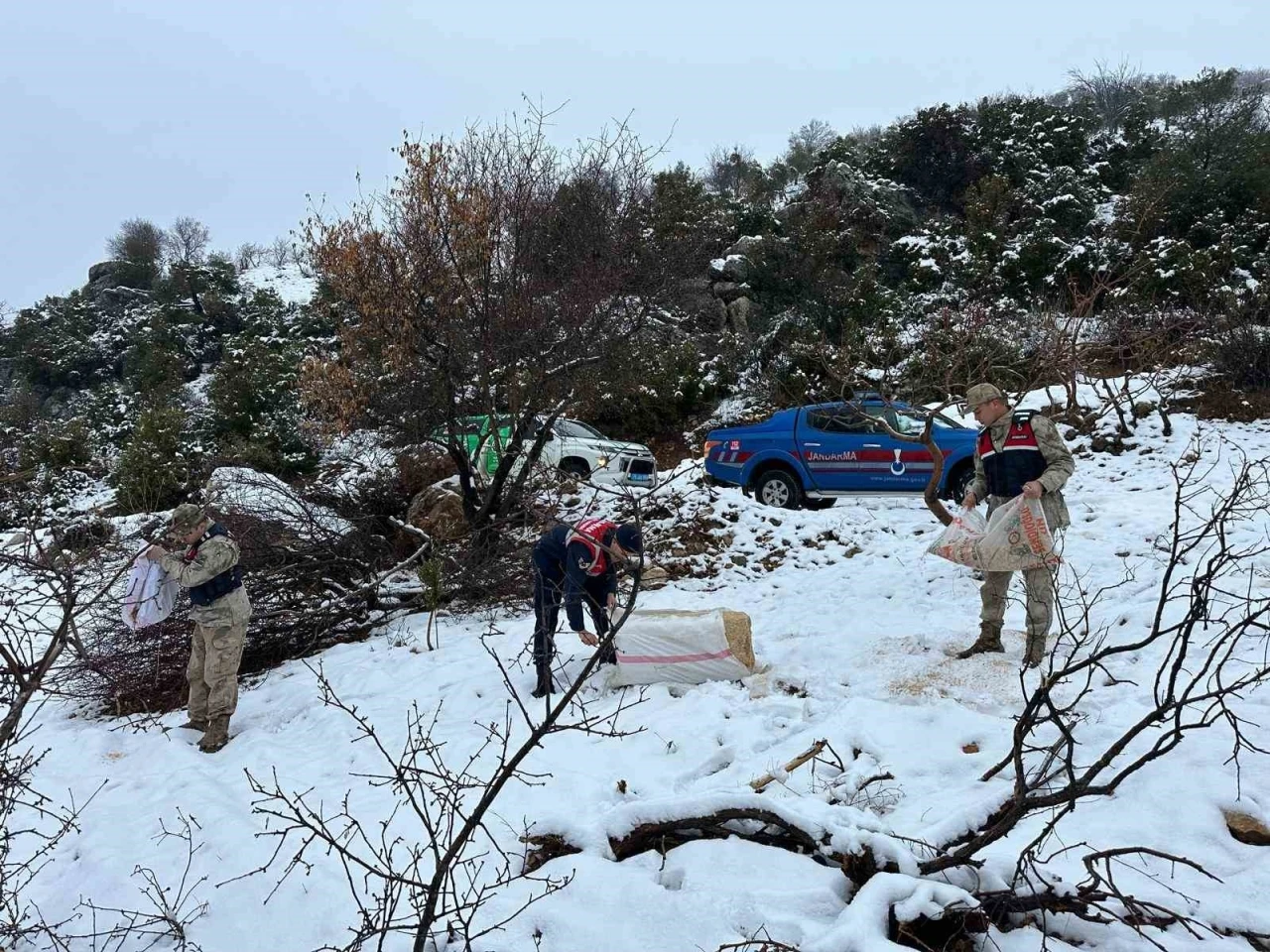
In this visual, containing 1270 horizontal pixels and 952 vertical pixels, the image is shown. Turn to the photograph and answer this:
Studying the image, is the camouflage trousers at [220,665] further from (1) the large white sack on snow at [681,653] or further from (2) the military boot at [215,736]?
(1) the large white sack on snow at [681,653]

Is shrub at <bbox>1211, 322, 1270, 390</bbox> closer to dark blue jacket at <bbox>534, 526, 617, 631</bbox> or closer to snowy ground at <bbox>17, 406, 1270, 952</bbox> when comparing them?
snowy ground at <bbox>17, 406, 1270, 952</bbox>

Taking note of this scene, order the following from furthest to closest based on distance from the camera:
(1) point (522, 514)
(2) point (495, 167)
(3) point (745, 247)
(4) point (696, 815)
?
(3) point (745, 247), (2) point (495, 167), (1) point (522, 514), (4) point (696, 815)

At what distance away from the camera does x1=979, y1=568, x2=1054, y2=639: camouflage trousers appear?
4.64m

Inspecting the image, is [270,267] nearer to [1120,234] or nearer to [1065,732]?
[1120,234]

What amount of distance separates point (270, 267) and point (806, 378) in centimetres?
2910

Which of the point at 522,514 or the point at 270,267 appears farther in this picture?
the point at 270,267

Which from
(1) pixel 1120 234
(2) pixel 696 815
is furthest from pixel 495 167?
(1) pixel 1120 234

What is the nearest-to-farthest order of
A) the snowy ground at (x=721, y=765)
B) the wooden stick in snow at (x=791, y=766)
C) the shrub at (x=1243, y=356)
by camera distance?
1. the snowy ground at (x=721, y=765)
2. the wooden stick in snow at (x=791, y=766)
3. the shrub at (x=1243, y=356)

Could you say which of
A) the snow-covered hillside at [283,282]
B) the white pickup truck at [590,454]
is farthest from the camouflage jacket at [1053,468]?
the snow-covered hillside at [283,282]

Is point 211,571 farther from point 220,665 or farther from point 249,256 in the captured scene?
point 249,256

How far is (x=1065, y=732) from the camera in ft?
7.72

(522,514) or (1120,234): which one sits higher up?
(1120,234)

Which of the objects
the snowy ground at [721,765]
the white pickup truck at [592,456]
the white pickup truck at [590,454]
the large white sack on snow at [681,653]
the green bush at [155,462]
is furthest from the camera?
the green bush at [155,462]

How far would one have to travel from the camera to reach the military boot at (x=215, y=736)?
16.8 ft
